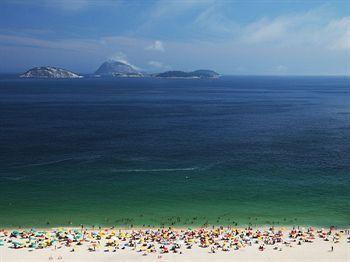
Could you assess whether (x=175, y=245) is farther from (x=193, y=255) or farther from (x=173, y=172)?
(x=173, y=172)

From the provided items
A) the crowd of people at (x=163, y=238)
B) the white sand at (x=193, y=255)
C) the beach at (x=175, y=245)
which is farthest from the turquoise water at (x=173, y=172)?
the white sand at (x=193, y=255)

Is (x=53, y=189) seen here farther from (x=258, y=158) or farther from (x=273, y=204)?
(x=258, y=158)

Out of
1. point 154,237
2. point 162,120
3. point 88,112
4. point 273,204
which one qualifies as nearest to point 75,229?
point 154,237

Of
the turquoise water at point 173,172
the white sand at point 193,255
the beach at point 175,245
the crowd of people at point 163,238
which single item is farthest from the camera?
the turquoise water at point 173,172

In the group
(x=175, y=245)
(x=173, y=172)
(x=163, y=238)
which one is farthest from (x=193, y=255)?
(x=173, y=172)

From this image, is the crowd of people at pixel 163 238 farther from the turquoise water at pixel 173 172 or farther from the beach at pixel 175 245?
the turquoise water at pixel 173 172

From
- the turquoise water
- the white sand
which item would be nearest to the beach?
the white sand
